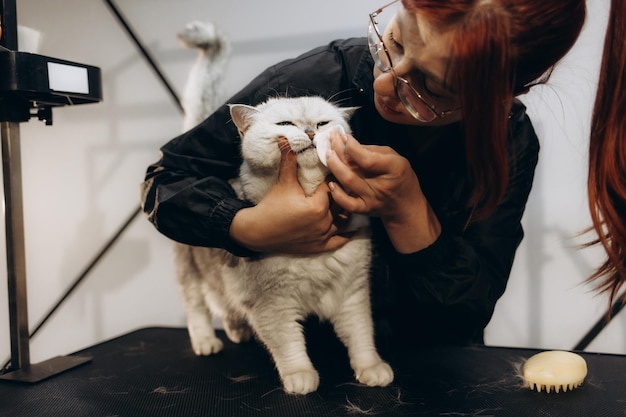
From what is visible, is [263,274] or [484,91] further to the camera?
[263,274]

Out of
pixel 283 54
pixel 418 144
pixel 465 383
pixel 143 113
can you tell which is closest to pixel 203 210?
pixel 418 144

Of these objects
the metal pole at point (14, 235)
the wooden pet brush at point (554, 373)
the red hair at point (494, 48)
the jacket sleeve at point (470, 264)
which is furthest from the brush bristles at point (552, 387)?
the metal pole at point (14, 235)

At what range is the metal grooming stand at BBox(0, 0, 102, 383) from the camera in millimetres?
849

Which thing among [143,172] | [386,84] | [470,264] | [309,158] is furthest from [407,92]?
[143,172]

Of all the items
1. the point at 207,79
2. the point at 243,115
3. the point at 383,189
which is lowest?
the point at 383,189

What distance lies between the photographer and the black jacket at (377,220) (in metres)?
0.80

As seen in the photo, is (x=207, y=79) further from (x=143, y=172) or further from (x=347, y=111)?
(x=143, y=172)

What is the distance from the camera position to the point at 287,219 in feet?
2.42

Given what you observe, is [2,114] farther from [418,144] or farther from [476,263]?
[476,263]

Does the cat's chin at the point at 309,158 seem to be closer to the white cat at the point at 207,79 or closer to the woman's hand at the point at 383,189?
the woman's hand at the point at 383,189

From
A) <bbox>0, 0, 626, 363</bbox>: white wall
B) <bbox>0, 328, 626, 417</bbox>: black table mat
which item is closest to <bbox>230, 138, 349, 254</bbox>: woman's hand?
<bbox>0, 328, 626, 417</bbox>: black table mat

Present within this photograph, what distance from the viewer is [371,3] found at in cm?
120

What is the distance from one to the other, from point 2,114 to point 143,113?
53 cm

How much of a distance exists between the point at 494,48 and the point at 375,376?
1.55 ft
